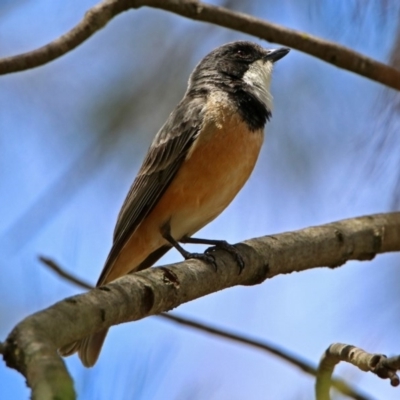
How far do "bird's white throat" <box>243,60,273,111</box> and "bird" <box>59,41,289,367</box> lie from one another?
0.05 feet

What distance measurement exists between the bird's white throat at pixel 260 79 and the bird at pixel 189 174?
0.01m

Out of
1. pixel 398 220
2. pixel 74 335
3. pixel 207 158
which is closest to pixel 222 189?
pixel 207 158

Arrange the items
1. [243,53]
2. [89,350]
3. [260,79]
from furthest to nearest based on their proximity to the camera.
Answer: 1. [243,53]
2. [260,79]
3. [89,350]

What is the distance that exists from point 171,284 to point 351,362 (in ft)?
2.96

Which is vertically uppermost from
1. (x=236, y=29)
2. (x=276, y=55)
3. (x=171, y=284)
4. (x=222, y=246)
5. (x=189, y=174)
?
(x=276, y=55)

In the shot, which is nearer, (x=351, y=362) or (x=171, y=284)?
(x=351, y=362)

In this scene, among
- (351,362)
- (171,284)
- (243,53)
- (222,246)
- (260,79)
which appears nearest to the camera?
(351,362)

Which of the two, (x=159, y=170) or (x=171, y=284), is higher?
(x=159, y=170)

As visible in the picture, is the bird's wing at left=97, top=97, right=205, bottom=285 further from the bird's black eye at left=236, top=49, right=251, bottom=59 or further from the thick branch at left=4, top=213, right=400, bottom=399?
the thick branch at left=4, top=213, right=400, bottom=399

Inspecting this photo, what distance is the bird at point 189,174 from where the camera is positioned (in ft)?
16.1

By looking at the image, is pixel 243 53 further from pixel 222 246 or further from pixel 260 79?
pixel 222 246

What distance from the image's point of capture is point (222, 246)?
177 inches

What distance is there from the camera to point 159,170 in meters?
5.17

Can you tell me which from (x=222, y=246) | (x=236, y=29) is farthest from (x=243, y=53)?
(x=222, y=246)
